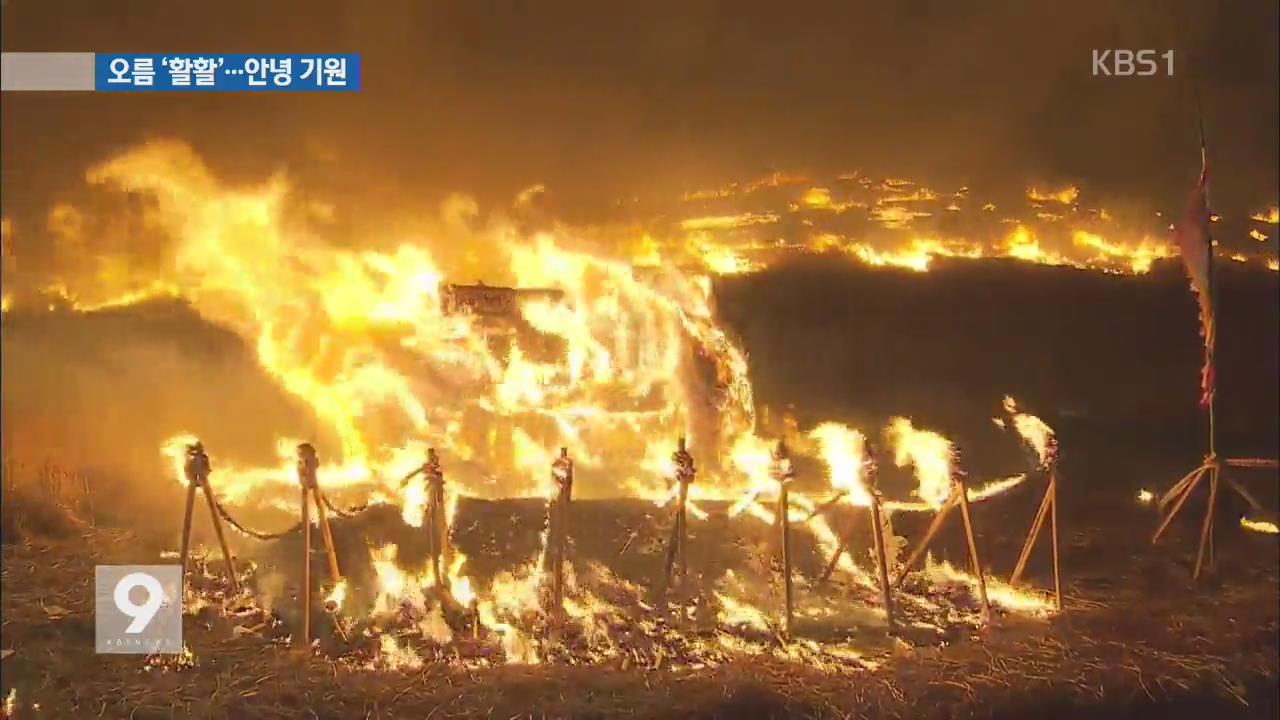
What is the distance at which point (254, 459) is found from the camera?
4.95 meters

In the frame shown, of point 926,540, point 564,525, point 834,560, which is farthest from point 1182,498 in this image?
point 564,525

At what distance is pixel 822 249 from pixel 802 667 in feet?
9.11

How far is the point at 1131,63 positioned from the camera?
5.14 metres

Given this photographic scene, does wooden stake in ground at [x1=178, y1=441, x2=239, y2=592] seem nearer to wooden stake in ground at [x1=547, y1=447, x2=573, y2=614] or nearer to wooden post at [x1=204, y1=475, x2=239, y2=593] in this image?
wooden post at [x1=204, y1=475, x2=239, y2=593]

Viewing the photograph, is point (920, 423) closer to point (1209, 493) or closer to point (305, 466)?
point (1209, 493)

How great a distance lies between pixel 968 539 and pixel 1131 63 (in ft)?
11.8

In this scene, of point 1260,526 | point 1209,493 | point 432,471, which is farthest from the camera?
point 1260,526
